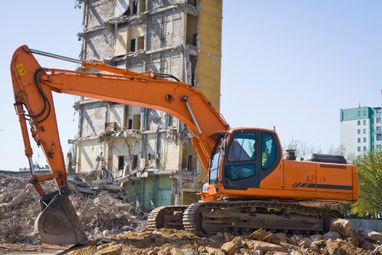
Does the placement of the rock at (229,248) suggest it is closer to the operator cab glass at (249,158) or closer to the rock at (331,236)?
the operator cab glass at (249,158)

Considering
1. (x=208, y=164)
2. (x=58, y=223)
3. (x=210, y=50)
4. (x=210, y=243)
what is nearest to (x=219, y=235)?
(x=210, y=243)

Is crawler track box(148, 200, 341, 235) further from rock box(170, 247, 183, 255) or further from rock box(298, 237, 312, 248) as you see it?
rock box(170, 247, 183, 255)

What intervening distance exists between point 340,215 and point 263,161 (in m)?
2.95

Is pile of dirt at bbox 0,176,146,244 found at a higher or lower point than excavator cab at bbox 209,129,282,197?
lower

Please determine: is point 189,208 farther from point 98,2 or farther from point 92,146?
point 98,2

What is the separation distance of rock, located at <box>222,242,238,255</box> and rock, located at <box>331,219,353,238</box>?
3637 mm

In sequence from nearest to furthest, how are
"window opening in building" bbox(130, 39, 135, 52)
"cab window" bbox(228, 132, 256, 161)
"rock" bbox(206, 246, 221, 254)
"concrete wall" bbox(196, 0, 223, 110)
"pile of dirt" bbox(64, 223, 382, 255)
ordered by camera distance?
"rock" bbox(206, 246, 221, 254) < "pile of dirt" bbox(64, 223, 382, 255) < "cab window" bbox(228, 132, 256, 161) < "concrete wall" bbox(196, 0, 223, 110) < "window opening in building" bbox(130, 39, 135, 52)

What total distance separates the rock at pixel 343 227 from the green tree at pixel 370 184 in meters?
23.4

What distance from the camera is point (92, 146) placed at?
4531 cm

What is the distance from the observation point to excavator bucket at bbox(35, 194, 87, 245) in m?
11.9

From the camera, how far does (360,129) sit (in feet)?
383

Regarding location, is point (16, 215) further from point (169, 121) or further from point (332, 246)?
point (169, 121)

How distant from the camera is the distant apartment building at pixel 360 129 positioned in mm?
114688

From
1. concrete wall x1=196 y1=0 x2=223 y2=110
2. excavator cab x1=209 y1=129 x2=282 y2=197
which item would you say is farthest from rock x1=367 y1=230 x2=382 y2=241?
concrete wall x1=196 y1=0 x2=223 y2=110
